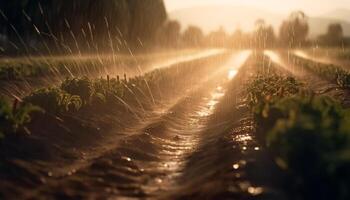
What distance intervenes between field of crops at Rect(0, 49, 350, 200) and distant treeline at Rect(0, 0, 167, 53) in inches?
800

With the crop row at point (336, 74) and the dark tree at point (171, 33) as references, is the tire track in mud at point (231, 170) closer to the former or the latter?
the crop row at point (336, 74)

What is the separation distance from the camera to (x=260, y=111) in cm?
1216

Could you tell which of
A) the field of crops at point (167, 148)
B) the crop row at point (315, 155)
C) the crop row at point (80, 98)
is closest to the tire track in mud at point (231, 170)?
the field of crops at point (167, 148)

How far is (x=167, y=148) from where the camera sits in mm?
12773

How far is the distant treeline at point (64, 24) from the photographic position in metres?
38.1

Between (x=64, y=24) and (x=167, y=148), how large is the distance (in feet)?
97.2

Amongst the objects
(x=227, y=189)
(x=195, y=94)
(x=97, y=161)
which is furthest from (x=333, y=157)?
(x=195, y=94)

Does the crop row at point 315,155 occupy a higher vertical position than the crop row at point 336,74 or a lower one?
higher

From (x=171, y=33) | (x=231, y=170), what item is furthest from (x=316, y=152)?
(x=171, y=33)

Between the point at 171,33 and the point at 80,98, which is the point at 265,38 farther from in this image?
the point at 80,98

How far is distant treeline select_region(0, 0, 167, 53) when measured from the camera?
3812 centimetres

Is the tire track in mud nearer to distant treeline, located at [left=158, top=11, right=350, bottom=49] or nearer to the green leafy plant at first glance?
the green leafy plant

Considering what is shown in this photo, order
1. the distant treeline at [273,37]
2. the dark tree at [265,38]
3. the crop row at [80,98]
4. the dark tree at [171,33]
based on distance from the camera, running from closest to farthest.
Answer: the crop row at [80,98], the dark tree at [171,33], the distant treeline at [273,37], the dark tree at [265,38]

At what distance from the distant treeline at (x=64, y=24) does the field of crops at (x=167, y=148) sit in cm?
2032
